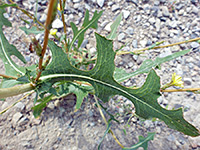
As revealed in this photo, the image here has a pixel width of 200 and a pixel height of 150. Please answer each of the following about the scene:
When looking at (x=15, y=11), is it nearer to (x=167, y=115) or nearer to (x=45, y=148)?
(x=45, y=148)

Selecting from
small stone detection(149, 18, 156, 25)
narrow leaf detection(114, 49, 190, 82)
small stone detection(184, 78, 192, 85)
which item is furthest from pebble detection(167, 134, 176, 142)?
small stone detection(149, 18, 156, 25)

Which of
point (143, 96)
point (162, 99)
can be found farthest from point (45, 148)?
point (162, 99)

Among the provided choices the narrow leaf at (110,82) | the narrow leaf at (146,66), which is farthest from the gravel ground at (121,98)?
the narrow leaf at (110,82)

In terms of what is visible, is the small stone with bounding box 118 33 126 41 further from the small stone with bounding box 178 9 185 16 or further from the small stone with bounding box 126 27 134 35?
the small stone with bounding box 178 9 185 16

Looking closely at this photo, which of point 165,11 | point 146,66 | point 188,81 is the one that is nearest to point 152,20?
point 165,11

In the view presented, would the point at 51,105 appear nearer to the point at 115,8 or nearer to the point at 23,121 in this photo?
the point at 23,121
